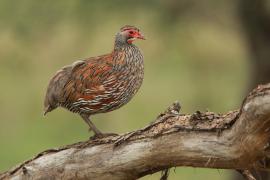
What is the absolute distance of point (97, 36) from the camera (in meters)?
13.6

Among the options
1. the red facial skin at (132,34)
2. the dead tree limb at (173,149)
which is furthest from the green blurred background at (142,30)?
the dead tree limb at (173,149)

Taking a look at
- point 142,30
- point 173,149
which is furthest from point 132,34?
point 142,30

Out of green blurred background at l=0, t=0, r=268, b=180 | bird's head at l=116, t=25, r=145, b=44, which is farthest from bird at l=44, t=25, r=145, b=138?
green blurred background at l=0, t=0, r=268, b=180

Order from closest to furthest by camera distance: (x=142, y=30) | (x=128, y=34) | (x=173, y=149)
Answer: (x=173, y=149), (x=128, y=34), (x=142, y=30)

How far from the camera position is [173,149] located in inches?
289

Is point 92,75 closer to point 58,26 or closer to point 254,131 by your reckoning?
point 254,131

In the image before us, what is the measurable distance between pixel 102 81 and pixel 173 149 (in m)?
1.68

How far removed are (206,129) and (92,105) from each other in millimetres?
2078

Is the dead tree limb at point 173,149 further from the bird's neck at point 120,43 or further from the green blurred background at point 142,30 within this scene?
the green blurred background at point 142,30

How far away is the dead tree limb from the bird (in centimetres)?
73

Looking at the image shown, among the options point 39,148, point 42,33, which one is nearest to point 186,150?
point 42,33

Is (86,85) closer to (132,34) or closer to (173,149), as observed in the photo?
(132,34)

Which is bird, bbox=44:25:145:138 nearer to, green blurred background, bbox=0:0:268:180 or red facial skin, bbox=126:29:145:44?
red facial skin, bbox=126:29:145:44

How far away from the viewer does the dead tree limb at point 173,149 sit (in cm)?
679
